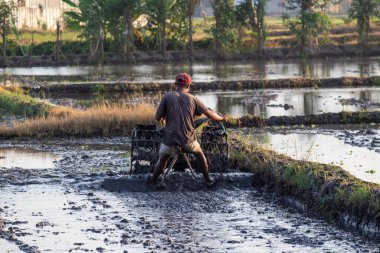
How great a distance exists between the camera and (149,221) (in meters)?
9.43

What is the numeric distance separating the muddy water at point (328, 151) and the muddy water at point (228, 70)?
41.4 feet

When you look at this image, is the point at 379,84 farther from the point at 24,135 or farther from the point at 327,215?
the point at 327,215

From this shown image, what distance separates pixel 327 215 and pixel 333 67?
25.6m

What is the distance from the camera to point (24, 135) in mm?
16688

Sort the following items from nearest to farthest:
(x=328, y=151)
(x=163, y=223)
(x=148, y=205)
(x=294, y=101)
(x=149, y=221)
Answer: (x=163, y=223), (x=149, y=221), (x=148, y=205), (x=328, y=151), (x=294, y=101)

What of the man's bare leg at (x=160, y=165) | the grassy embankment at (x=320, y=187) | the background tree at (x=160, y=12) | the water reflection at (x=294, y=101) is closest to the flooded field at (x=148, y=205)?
the grassy embankment at (x=320, y=187)

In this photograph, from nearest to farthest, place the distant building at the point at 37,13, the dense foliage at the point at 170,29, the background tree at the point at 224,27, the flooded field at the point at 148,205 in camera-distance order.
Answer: the flooded field at the point at 148,205 < the dense foliage at the point at 170,29 < the background tree at the point at 224,27 < the distant building at the point at 37,13

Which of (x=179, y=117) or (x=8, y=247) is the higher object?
(x=179, y=117)

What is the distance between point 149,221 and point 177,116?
1554 millimetres

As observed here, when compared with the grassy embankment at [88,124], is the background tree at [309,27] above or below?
above

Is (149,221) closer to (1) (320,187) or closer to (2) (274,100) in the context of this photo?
(1) (320,187)

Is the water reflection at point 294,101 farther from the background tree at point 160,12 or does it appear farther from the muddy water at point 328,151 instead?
the background tree at point 160,12

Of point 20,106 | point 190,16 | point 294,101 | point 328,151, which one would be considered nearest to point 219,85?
point 294,101

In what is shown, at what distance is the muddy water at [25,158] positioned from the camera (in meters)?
13.6
